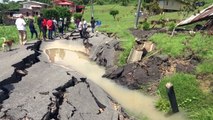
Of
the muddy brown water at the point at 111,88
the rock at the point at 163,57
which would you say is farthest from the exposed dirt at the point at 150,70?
the muddy brown water at the point at 111,88

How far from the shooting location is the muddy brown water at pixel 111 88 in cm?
1040

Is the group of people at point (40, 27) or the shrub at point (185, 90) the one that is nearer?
the shrub at point (185, 90)

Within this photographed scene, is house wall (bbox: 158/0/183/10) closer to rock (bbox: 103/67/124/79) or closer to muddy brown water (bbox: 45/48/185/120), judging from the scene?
muddy brown water (bbox: 45/48/185/120)

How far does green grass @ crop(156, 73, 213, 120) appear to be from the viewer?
10344 mm

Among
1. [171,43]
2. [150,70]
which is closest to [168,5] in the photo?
[171,43]

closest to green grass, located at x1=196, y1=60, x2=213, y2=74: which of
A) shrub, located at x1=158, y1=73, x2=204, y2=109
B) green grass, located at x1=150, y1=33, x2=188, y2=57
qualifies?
shrub, located at x1=158, y1=73, x2=204, y2=109

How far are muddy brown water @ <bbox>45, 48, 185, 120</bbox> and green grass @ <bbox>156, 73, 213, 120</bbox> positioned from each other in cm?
35

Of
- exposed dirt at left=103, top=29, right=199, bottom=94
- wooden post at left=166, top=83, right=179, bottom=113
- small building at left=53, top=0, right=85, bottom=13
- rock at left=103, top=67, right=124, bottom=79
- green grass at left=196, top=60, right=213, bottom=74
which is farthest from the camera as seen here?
small building at left=53, top=0, right=85, bottom=13

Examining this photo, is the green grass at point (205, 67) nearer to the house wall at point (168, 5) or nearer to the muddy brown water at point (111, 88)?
the muddy brown water at point (111, 88)

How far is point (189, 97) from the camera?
10.9 meters

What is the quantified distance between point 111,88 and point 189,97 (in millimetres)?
3246

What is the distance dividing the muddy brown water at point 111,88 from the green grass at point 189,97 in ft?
1.15

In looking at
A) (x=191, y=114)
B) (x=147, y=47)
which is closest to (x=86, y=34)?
(x=147, y=47)

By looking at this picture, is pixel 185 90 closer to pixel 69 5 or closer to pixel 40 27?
pixel 40 27
